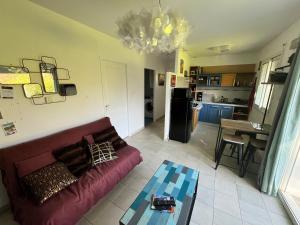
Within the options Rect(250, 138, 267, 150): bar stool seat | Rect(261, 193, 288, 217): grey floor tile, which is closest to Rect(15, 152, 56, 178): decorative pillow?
Rect(261, 193, 288, 217): grey floor tile

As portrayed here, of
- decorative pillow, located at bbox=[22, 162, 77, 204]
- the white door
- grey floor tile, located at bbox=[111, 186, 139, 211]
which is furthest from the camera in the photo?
the white door

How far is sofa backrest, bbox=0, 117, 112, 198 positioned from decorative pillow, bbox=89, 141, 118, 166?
327 mm

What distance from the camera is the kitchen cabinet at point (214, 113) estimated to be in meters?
4.73

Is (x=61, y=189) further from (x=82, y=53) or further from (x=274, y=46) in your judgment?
(x=274, y=46)

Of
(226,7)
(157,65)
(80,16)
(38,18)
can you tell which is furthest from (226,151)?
(38,18)

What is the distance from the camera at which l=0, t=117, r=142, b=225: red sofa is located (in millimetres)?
1339

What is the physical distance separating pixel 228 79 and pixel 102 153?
4.81m

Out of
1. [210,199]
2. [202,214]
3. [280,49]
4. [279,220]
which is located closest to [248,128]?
[279,220]

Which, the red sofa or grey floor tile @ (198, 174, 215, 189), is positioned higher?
the red sofa

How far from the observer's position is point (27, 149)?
168 centimetres

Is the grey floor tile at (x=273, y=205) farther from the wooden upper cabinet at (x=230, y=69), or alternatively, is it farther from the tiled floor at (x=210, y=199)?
the wooden upper cabinet at (x=230, y=69)

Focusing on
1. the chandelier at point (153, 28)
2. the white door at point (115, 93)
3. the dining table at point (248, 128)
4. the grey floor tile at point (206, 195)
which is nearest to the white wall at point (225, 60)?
the dining table at point (248, 128)

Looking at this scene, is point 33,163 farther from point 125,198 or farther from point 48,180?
point 125,198

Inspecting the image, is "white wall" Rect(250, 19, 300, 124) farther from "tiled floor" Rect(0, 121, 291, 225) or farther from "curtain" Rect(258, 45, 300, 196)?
"tiled floor" Rect(0, 121, 291, 225)
